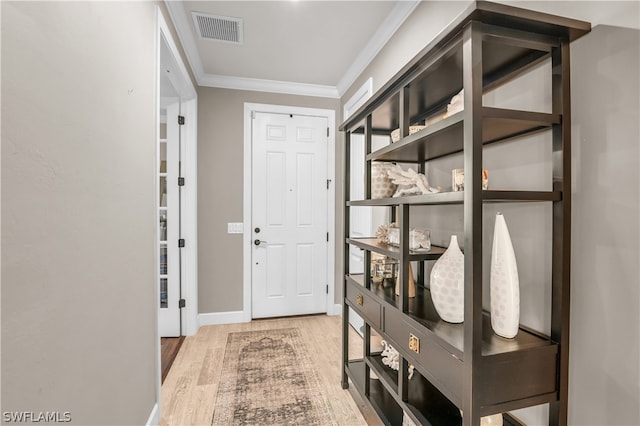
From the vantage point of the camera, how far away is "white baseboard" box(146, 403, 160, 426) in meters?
1.70

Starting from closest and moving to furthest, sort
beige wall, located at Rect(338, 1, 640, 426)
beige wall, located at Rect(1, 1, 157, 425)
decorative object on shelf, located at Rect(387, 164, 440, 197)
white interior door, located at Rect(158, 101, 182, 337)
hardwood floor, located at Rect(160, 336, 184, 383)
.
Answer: beige wall, located at Rect(1, 1, 157, 425) < beige wall, located at Rect(338, 1, 640, 426) < decorative object on shelf, located at Rect(387, 164, 440, 197) < hardwood floor, located at Rect(160, 336, 184, 383) < white interior door, located at Rect(158, 101, 182, 337)

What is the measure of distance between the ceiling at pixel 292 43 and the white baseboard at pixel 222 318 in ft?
7.95

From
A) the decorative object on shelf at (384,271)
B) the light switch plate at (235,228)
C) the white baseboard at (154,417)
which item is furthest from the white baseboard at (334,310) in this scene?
the white baseboard at (154,417)

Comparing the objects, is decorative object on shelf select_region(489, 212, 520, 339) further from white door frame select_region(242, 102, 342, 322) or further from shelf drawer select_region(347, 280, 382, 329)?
white door frame select_region(242, 102, 342, 322)

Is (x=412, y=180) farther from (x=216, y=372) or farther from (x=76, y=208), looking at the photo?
(x=216, y=372)

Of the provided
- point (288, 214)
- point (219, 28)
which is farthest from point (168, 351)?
point (219, 28)

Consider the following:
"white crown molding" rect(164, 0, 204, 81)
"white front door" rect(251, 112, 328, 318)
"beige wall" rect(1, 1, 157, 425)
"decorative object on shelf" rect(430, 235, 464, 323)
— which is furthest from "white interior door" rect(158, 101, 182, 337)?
"decorative object on shelf" rect(430, 235, 464, 323)

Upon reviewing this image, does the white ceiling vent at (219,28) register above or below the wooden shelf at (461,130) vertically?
above

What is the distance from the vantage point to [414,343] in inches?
48.5

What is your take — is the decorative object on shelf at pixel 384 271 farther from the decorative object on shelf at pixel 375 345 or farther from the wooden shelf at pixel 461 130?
the wooden shelf at pixel 461 130

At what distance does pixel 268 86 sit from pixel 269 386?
2849 millimetres

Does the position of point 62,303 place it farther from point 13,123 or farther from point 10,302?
point 13,123

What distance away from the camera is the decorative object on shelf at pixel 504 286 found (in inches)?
39.2

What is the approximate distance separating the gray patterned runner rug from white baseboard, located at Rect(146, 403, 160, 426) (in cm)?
32
